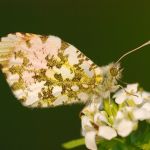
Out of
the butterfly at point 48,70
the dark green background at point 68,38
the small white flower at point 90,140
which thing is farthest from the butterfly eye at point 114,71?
the dark green background at point 68,38

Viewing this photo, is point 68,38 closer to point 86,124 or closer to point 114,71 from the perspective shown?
point 114,71

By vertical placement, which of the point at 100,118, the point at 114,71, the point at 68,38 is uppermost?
the point at 68,38

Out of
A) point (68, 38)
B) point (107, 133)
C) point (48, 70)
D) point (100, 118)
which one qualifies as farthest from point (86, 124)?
point (68, 38)

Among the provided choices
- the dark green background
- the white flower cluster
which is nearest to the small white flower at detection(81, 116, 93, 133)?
the white flower cluster

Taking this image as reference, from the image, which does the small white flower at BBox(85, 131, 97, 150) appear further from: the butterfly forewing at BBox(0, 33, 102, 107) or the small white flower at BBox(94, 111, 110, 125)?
the butterfly forewing at BBox(0, 33, 102, 107)

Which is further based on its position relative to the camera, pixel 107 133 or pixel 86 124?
pixel 86 124

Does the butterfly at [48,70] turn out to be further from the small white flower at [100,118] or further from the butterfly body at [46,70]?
the small white flower at [100,118]
